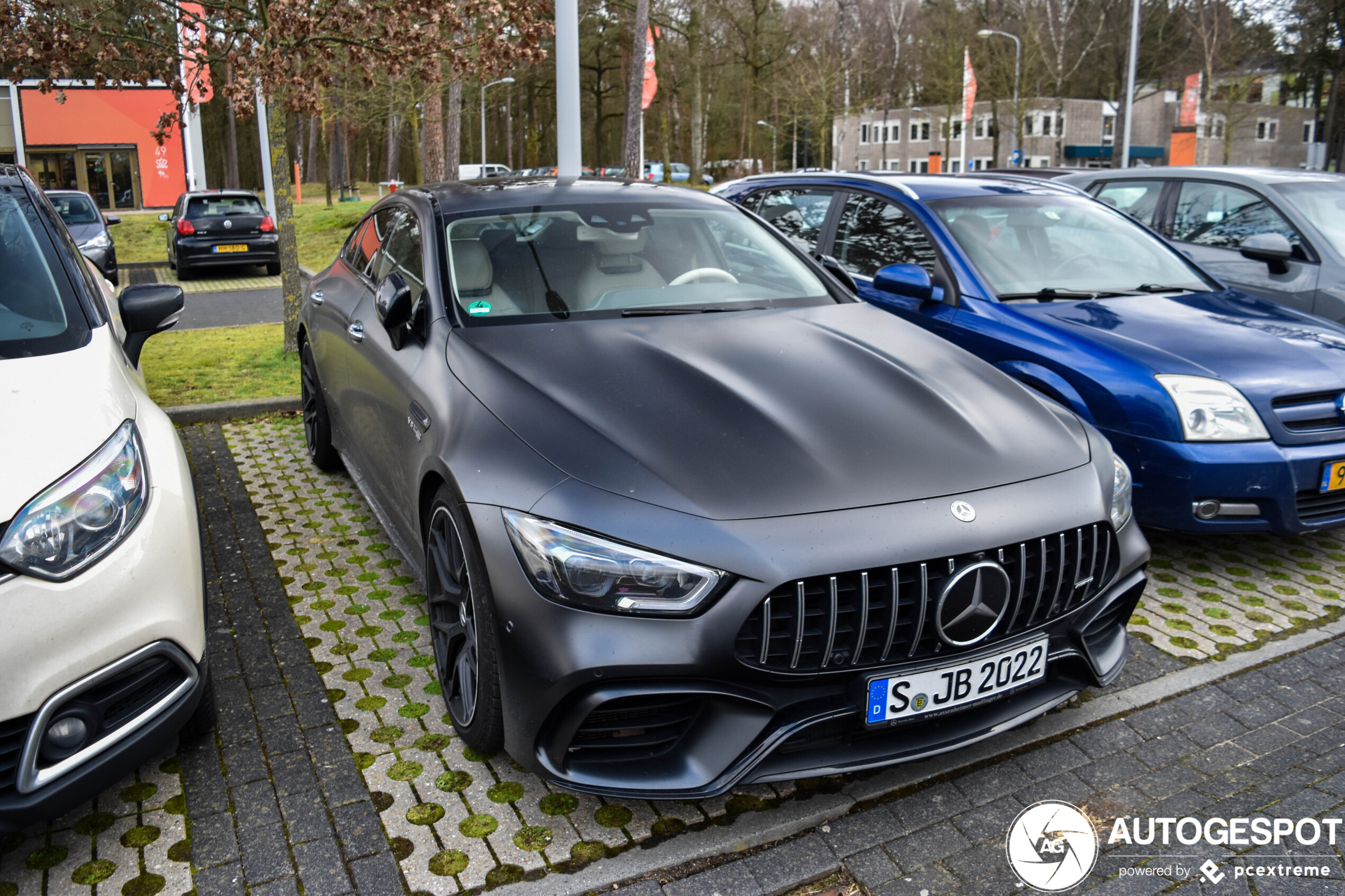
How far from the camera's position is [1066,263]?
18.0 feet

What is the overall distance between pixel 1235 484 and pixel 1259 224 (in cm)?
363

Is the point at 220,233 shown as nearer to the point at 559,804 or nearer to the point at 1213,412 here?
the point at 1213,412

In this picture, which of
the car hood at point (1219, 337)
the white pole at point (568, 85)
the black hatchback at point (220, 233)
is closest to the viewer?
the car hood at point (1219, 337)

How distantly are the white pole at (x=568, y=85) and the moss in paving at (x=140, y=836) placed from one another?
6.81 meters

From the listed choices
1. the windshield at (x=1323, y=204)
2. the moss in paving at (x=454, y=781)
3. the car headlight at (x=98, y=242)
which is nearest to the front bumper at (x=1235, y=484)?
the moss in paving at (x=454, y=781)

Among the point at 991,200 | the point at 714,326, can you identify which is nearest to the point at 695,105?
the point at 991,200

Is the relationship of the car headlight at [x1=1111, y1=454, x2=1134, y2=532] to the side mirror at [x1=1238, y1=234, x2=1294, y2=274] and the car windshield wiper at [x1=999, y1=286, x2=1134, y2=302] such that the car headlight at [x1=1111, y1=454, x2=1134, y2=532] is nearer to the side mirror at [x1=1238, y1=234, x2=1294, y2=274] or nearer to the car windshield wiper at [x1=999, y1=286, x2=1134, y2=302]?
the car windshield wiper at [x1=999, y1=286, x2=1134, y2=302]

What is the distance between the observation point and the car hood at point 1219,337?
4.41 meters

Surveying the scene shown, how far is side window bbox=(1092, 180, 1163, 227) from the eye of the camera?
7.66 m

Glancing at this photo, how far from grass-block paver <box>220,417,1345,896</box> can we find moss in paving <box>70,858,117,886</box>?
660 mm

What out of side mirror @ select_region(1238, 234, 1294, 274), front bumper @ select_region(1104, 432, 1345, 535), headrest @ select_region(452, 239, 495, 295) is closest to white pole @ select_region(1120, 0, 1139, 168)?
side mirror @ select_region(1238, 234, 1294, 274)

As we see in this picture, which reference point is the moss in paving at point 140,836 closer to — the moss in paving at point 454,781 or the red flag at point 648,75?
the moss in paving at point 454,781

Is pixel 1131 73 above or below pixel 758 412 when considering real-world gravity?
above
